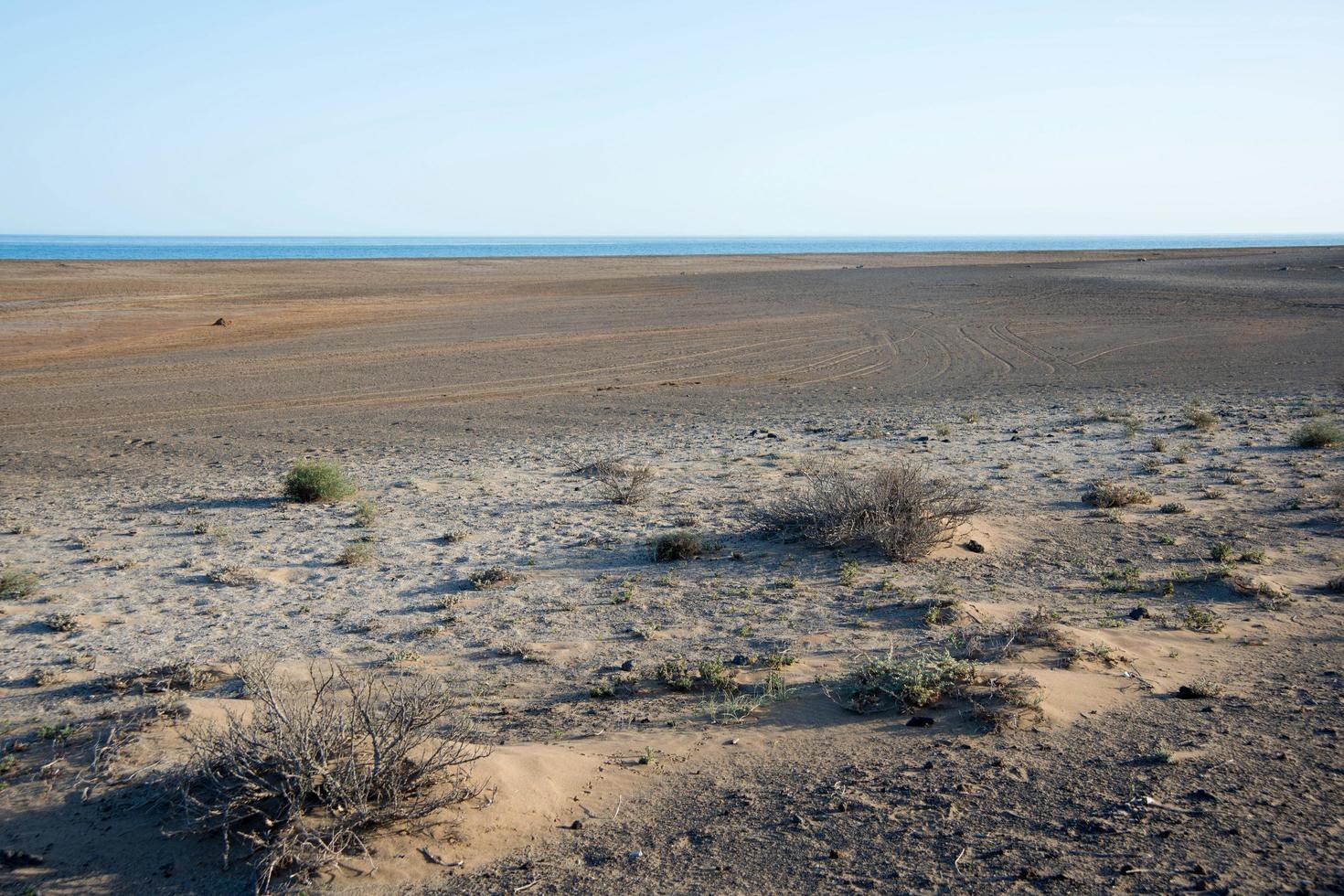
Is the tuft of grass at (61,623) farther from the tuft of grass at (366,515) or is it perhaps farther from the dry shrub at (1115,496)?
the dry shrub at (1115,496)

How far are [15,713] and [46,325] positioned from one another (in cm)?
2659

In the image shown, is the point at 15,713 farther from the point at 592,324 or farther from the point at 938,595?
the point at 592,324

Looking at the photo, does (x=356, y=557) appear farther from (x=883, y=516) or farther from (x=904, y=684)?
(x=904, y=684)

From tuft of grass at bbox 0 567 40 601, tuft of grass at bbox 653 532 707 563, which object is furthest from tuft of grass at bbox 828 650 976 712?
tuft of grass at bbox 0 567 40 601

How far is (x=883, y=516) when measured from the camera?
28.6ft

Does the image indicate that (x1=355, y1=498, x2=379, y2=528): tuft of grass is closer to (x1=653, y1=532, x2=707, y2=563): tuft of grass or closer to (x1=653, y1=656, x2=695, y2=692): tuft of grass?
(x1=653, y1=532, x2=707, y2=563): tuft of grass

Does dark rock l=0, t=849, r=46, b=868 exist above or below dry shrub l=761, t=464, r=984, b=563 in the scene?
below

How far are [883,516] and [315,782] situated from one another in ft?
18.3

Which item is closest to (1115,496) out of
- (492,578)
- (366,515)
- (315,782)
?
(492,578)

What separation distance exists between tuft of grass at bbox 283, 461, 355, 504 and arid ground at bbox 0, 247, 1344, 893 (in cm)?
33

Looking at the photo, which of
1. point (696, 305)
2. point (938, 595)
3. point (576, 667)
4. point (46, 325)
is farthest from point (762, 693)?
point (696, 305)

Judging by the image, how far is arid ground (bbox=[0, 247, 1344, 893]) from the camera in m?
4.39

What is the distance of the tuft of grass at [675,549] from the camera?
28.8 feet

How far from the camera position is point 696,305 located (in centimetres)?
3691
